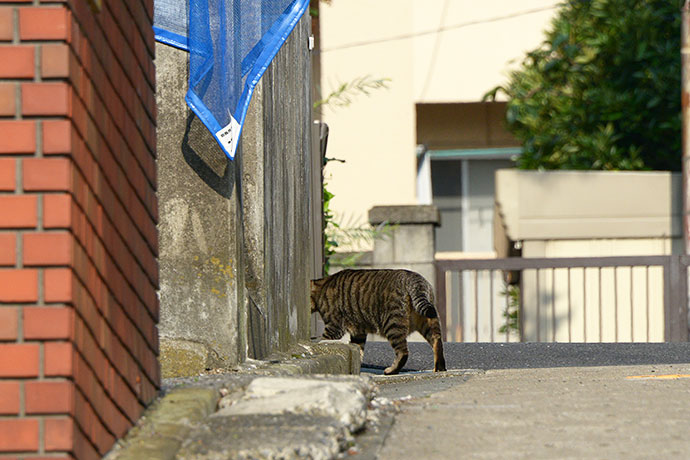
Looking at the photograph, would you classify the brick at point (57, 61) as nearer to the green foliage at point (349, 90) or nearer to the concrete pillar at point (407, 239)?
the green foliage at point (349, 90)

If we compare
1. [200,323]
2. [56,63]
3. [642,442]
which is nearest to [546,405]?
[642,442]

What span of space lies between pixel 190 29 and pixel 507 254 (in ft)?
32.0

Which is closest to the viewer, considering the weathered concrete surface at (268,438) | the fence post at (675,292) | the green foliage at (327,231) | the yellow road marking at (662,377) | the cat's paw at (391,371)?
the weathered concrete surface at (268,438)

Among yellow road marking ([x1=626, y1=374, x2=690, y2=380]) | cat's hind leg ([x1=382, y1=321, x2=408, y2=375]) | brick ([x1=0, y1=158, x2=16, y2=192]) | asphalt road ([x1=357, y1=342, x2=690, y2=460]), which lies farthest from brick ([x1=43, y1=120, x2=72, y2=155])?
cat's hind leg ([x1=382, y1=321, x2=408, y2=375])

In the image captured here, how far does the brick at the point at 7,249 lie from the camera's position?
303cm

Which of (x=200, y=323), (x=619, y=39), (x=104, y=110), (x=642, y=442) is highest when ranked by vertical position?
(x=619, y=39)

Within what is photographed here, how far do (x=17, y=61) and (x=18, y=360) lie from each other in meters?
0.80

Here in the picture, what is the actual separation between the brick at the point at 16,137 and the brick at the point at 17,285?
0.33 m

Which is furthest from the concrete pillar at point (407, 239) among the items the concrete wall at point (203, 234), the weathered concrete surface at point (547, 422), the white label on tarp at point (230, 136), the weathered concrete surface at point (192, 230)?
the white label on tarp at point (230, 136)

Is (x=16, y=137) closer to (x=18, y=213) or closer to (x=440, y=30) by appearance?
(x=18, y=213)

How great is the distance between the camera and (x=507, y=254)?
1439cm

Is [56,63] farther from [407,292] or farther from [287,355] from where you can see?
[407,292]

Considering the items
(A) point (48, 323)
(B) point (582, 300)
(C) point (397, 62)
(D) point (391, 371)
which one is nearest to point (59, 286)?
(A) point (48, 323)

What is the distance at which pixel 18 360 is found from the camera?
3.01m
